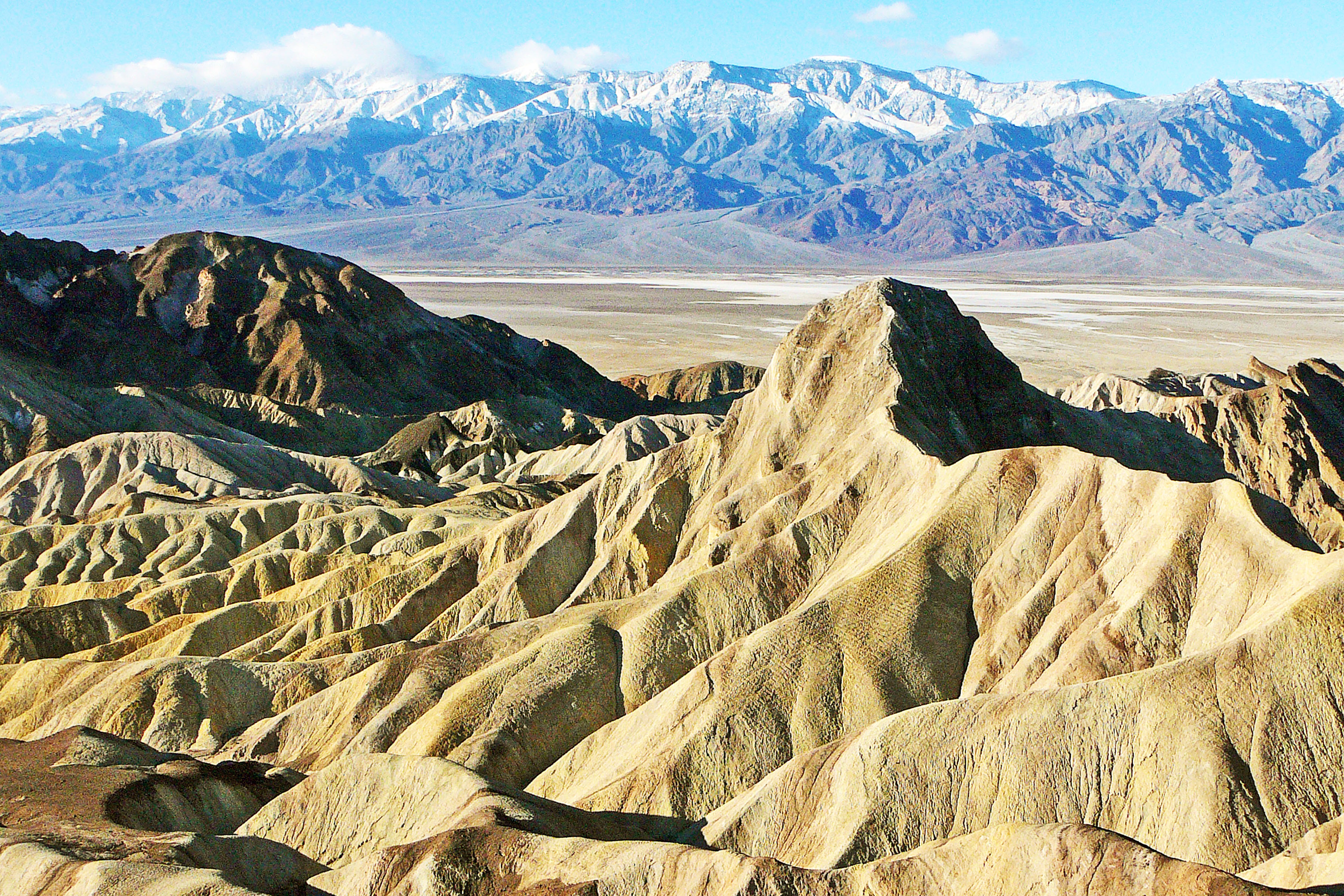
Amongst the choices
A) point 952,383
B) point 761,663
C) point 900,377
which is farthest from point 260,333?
point 761,663

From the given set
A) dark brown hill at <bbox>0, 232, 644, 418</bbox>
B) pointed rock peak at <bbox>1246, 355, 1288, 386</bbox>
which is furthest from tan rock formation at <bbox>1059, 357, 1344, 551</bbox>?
dark brown hill at <bbox>0, 232, 644, 418</bbox>

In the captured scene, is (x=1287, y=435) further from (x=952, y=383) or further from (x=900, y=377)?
(x=900, y=377)

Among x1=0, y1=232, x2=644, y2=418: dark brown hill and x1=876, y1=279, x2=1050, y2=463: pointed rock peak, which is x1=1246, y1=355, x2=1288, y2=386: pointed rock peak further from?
x1=0, y1=232, x2=644, y2=418: dark brown hill

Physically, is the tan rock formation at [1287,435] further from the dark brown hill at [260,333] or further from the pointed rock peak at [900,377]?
the dark brown hill at [260,333]

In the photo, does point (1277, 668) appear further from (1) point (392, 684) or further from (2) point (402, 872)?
(1) point (392, 684)

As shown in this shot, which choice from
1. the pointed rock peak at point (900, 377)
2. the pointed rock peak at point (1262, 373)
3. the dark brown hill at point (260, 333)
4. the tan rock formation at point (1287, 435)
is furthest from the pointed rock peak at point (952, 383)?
the dark brown hill at point (260, 333)

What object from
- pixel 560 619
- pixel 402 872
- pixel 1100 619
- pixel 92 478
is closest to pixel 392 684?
pixel 560 619

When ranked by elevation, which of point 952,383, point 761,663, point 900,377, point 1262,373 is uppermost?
point 900,377

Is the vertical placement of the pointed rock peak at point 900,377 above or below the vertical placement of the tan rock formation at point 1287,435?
above
